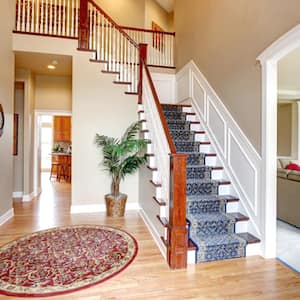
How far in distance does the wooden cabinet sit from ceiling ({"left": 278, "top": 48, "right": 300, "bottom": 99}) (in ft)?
26.4

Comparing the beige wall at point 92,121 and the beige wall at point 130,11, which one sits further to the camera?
the beige wall at point 130,11

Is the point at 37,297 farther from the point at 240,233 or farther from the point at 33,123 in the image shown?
the point at 33,123

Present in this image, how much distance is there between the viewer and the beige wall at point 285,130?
24.4ft

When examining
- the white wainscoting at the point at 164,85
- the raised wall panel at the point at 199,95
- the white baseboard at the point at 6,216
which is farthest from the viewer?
the white wainscoting at the point at 164,85

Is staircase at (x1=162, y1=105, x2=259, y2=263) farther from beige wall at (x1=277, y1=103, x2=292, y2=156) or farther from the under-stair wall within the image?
beige wall at (x1=277, y1=103, x2=292, y2=156)

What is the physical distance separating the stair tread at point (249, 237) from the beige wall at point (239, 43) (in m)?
1.08

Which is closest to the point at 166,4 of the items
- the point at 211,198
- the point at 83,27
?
the point at 83,27

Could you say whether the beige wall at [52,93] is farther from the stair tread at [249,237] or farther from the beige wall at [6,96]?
the stair tread at [249,237]

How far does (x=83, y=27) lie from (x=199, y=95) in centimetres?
258

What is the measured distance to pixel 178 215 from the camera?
2518 mm

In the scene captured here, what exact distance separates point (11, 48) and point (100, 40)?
1626 millimetres

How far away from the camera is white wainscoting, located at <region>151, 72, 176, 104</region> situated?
6.06 metres

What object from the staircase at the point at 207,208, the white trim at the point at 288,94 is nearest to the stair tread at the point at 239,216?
the staircase at the point at 207,208

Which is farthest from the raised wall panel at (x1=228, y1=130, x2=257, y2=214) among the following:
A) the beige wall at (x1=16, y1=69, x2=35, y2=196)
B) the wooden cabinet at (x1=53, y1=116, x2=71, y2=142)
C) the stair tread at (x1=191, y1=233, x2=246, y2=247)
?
the wooden cabinet at (x1=53, y1=116, x2=71, y2=142)
